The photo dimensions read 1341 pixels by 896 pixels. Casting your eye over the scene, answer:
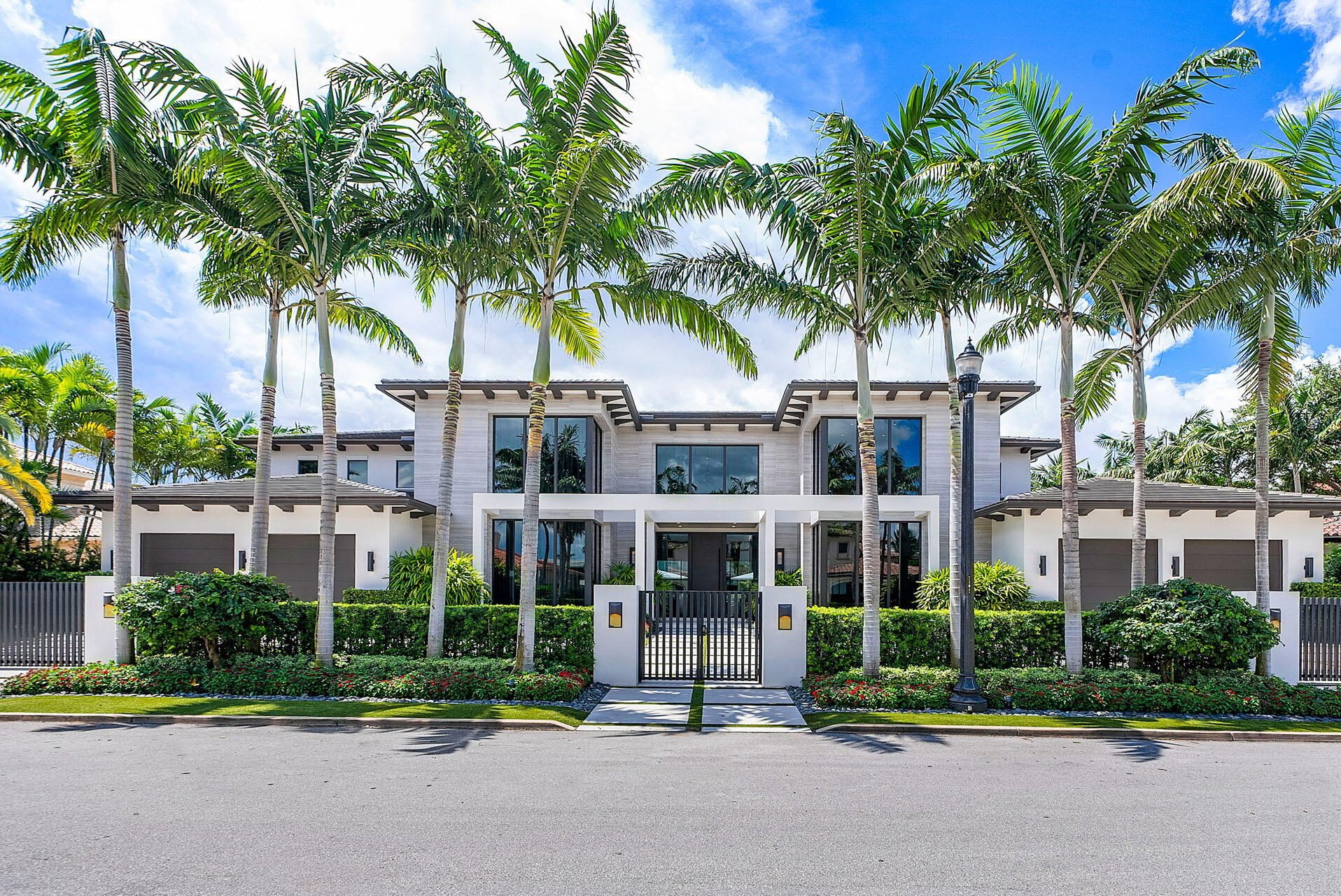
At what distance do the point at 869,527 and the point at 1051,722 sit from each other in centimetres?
355

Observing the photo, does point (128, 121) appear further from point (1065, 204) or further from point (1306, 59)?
point (1306, 59)

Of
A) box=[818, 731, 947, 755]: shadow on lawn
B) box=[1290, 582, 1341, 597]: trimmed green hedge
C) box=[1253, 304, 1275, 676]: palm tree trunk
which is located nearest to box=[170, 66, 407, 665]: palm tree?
box=[818, 731, 947, 755]: shadow on lawn

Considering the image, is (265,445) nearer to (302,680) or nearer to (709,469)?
(302,680)

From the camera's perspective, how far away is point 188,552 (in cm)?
1844

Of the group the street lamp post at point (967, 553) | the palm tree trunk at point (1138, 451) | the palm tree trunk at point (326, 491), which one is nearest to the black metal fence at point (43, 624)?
the palm tree trunk at point (326, 491)

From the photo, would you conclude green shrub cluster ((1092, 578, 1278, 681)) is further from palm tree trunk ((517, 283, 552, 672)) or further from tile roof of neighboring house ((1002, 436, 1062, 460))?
tile roof of neighboring house ((1002, 436, 1062, 460))

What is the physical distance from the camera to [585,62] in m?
10.8

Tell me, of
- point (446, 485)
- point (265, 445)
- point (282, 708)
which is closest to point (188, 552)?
point (265, 445)

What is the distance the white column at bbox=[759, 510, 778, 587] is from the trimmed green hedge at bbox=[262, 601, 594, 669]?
202 inches

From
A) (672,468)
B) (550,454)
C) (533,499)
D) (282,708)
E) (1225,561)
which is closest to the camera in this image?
(282,708)

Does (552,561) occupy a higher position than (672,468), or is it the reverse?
(672,468)

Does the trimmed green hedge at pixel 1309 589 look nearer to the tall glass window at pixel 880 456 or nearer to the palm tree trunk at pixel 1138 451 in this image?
the palm tree trunk at pixel 1138 451

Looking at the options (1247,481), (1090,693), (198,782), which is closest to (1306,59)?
(1090,693)

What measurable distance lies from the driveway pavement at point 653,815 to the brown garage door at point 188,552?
391 inches
